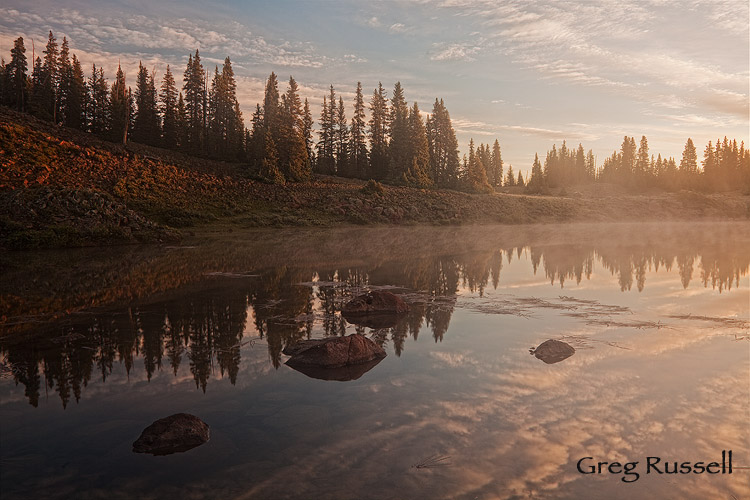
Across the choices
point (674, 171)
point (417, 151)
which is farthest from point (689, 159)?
point (417, 151)

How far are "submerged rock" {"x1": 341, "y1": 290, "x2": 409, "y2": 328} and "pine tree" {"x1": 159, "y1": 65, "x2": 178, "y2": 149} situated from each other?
7589cm

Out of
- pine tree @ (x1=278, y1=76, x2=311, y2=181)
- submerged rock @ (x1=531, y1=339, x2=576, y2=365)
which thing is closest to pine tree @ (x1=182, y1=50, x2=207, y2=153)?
pine tree @ (x1=278, y1=76, x2=311, y2=181)

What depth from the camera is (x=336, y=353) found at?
9.66 m

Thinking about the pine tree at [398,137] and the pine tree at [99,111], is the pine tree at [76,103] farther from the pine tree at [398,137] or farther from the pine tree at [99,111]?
the pine tree at [398,137]

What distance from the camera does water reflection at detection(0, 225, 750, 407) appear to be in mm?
10102

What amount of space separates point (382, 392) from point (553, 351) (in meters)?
4.14

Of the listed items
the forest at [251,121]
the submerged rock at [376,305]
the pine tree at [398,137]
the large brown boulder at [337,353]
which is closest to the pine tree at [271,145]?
the forest at [251,121]

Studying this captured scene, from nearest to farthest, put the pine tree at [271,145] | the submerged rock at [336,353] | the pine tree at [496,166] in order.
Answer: the submerged rock at [336,353], the pine tree at [271,145], the pine tree at [496,166]

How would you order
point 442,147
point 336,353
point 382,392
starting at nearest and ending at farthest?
point 382,392
point 336,353
point 442,147

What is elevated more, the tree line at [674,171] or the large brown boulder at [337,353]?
the tree line at [674,171]

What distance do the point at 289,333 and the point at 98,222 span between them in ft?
98.8

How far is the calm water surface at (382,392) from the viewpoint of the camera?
18.4ft

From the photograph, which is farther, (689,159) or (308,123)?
(689,159)

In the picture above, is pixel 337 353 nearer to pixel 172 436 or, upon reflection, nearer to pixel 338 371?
pixel 338 371
